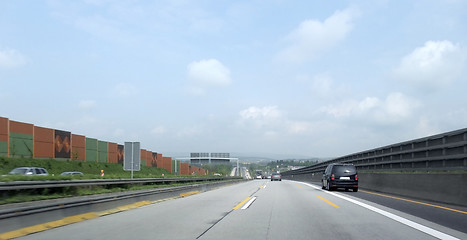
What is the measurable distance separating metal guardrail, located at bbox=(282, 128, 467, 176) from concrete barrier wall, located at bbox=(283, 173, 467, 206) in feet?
3.19

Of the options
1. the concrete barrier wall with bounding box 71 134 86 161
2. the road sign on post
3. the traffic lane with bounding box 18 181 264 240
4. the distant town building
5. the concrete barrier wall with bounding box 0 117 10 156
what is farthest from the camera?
the distant town building

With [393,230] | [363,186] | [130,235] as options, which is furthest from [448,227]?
[363,186]

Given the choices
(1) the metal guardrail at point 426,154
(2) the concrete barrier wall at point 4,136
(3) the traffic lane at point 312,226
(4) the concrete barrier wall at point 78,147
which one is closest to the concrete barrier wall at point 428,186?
(1) the metal guardrail at point 426,154

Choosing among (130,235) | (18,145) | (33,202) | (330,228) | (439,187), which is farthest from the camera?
(18,145)

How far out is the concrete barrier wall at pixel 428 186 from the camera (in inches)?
561

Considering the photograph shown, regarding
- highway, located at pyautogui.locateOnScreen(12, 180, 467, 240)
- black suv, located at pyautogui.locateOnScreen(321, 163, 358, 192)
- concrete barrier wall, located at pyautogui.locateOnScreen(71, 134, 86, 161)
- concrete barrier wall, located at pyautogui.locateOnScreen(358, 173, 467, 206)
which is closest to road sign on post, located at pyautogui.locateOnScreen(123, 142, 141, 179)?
highway, located at pyautogui.locateOnScreen(12, 180, 467, 240)

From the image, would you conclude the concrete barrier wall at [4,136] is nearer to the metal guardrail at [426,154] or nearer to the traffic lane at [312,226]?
the traffic lane at [312,226]

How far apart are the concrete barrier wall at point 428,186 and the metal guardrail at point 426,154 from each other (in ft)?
3.19

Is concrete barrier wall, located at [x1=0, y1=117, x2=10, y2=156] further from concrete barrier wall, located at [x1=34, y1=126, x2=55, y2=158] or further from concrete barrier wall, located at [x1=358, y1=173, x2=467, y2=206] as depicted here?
concrete barrier wall, located at [x1=358, y1=173, x2=467, y2=206]

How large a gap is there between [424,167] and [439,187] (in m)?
4.77

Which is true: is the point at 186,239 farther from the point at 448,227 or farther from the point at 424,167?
the point at 424,167

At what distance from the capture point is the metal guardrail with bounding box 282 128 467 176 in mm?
16083

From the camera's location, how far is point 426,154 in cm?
2008

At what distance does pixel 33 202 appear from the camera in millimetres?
12086
